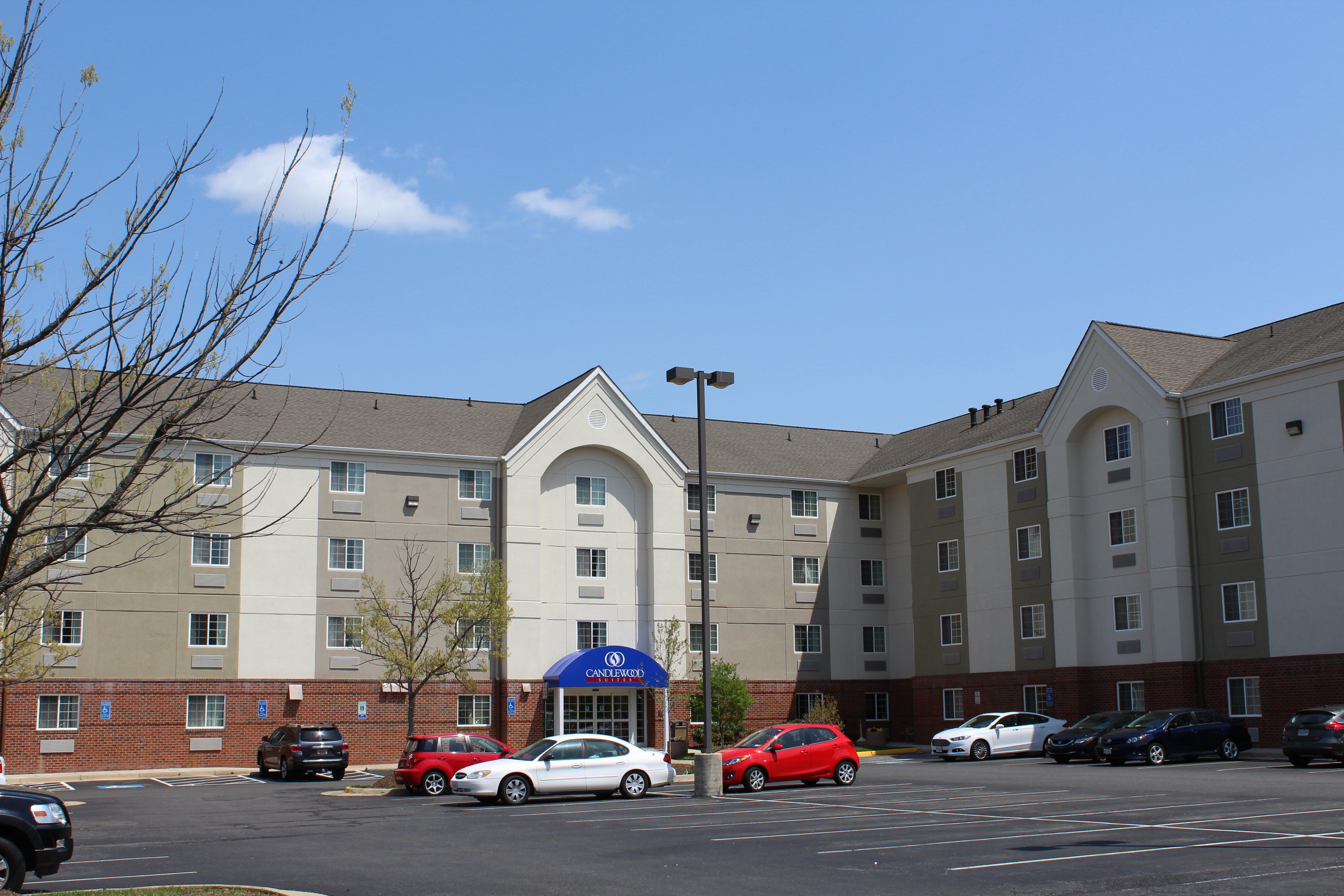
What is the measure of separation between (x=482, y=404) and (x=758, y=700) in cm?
1598

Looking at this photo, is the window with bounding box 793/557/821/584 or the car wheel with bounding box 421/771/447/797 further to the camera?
the window with bounding box 793/557/821/584

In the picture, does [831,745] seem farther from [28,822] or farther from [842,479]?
[842,479]

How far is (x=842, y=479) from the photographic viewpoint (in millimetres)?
51188

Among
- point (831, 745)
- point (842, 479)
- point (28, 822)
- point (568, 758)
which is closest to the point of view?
point (28, 822)

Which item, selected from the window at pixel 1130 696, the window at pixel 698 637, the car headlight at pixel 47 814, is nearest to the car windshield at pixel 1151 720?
the window at pixel 1130 696

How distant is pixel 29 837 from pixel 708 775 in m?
15.0

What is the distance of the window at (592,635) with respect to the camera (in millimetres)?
45094

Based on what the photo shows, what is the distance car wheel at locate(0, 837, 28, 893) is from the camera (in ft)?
40.0

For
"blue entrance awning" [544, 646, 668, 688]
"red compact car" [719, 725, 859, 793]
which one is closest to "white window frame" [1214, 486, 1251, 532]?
"red compact car" [719, 725, 859, 793]

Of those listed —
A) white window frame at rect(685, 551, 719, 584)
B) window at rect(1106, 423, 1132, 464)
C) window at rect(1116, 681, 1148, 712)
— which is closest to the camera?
window at rect(1116, 681, 1148, 712)

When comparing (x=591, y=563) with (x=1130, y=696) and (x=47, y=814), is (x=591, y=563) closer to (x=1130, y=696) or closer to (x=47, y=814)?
(x=1130, y=696)

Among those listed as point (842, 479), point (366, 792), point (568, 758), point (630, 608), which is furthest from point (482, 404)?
point (568, 758)

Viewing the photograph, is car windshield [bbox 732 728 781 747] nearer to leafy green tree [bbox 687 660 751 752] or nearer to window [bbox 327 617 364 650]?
leafy green tree [bbox 687 660 751 752]

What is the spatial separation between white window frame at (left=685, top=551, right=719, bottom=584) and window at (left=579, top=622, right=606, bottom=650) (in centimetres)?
425
